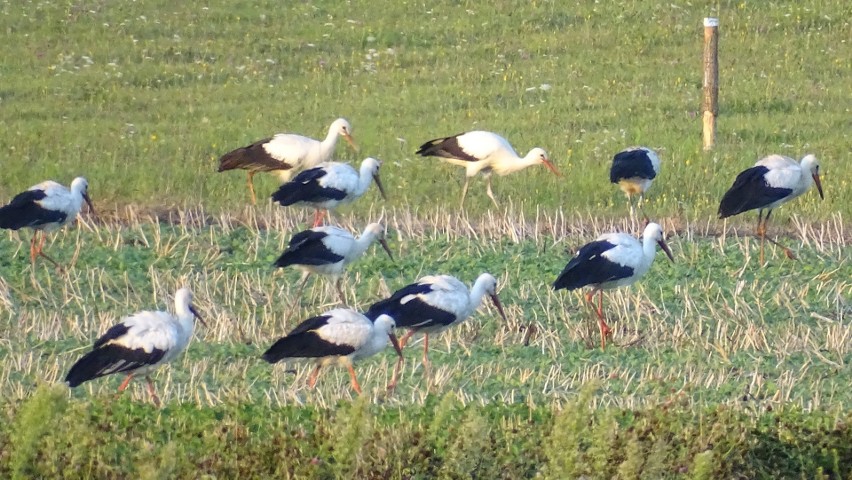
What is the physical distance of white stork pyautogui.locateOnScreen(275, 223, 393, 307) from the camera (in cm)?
978

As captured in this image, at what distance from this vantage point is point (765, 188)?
11914mm

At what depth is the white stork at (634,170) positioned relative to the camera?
12641mm

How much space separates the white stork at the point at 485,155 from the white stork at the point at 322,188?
69.8 inches

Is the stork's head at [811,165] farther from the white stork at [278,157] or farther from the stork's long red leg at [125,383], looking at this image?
the stork's long red leg at [125,383]

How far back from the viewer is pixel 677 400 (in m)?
6.52

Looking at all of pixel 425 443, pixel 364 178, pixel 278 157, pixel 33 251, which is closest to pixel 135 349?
pixel 425 443

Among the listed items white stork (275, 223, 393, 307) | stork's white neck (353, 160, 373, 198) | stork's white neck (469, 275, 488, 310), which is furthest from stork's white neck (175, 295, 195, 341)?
stork's white neck (353, 160, 373, 198)

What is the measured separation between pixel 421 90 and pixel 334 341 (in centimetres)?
1203

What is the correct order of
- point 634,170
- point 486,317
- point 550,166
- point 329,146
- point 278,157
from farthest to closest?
point 550,166
point 329,146
point 278,157
point 634,170
point 486,317

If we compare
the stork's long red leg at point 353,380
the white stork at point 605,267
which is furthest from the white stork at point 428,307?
the white stork at point 605,267

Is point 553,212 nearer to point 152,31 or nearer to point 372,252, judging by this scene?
point 372,252

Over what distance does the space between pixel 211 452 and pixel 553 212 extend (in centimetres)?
728

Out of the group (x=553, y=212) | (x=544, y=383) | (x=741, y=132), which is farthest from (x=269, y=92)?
(x=544, y=383)

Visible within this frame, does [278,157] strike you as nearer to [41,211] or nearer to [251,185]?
[251,185]
